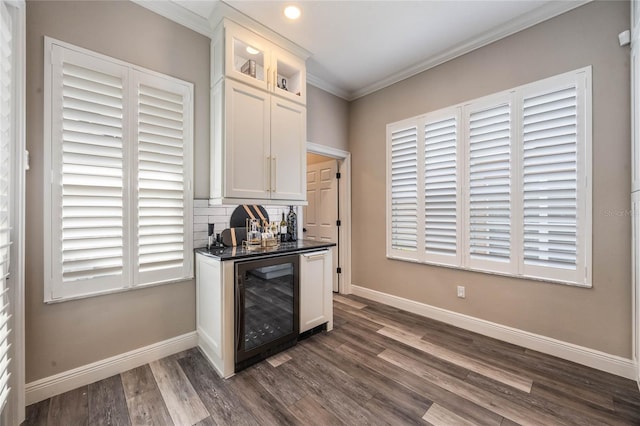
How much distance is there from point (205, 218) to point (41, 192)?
1093 millimetres

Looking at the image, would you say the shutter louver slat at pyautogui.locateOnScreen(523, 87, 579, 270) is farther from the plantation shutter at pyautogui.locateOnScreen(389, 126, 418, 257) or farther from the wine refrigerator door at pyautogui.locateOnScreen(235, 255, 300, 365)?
the wine refrigerator door at pyautogui.locateOnScreen(235, 255, 300, 365)

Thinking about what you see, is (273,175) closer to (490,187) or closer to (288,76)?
(288,76)

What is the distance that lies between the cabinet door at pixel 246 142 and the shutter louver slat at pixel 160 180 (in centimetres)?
43

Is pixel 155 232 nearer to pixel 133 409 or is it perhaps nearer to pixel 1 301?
pixel 1 301

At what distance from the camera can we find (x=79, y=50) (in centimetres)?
186

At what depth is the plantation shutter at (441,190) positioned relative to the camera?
2867 millimetres

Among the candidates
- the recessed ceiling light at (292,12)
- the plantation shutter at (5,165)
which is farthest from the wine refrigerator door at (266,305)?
the recessed ceiling light at (292,12)

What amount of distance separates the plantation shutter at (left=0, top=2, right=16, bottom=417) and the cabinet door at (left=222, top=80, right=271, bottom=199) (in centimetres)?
123

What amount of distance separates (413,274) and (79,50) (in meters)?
3.73

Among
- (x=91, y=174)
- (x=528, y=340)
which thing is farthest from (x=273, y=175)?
(x=528, y=340)

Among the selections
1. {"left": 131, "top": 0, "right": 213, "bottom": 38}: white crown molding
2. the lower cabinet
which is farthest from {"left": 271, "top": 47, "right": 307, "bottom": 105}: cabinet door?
the lower cabinet

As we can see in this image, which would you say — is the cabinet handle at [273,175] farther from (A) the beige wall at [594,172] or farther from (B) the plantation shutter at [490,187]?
(B) the plantation shutter at [490,187]

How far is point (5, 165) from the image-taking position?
145 centimetres

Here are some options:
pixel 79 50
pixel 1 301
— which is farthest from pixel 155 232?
pixel 79 50
